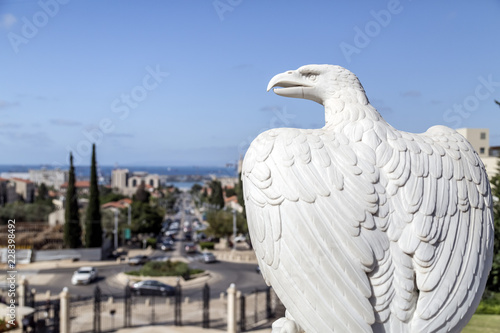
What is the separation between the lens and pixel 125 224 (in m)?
26.0

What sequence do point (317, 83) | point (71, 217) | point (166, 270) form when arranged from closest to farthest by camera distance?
point (317, 83) < point (166, 270) < point (71, 217)

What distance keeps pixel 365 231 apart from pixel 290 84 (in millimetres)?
1235

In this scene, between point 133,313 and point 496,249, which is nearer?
point 133,313

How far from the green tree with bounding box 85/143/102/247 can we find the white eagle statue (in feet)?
63.2

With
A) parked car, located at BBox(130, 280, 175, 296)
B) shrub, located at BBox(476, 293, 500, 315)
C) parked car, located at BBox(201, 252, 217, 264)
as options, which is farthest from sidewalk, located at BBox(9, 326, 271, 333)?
parked car, located at BBox(201, 252, 217, 264)

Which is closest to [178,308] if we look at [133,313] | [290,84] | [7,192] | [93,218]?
[133,313]

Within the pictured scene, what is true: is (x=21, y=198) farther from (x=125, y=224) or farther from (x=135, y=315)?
(x=135, y=315)

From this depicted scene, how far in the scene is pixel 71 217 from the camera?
19.6 meters

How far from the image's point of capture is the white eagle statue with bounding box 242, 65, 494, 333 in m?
2.51

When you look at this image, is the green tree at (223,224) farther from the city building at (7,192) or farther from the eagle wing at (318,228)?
the eagle wing at (318,228)

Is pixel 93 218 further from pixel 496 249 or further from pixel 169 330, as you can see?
pixel 496 249

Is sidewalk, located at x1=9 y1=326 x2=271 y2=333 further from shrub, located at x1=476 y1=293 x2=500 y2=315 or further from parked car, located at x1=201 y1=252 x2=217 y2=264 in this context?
parked car, located at x1=201 y1=252 x2=217 y2=264

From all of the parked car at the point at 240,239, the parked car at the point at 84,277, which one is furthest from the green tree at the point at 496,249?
the parked car at the point at 240,239

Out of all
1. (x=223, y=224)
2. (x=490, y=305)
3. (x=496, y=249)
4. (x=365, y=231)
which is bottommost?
(x=490, y=305)
